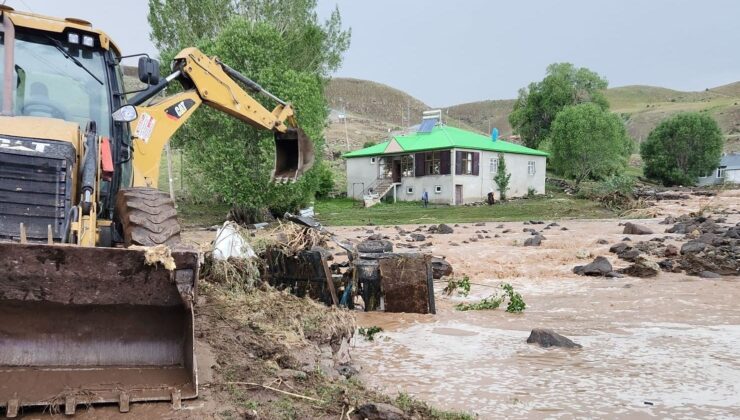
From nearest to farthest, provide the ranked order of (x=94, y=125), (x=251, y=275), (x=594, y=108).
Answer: (x=94, y=125) → (x=251, y=275) → (x=594, y=108)

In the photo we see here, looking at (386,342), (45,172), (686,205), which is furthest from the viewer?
(686,205)

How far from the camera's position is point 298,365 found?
233 inches

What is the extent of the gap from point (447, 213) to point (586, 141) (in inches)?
910

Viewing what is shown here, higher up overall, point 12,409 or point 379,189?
point 379,189

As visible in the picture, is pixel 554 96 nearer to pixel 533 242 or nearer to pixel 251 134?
pixel 251 134

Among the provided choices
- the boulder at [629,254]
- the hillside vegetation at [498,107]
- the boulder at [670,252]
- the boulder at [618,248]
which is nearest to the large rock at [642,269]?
the boulder at [629,254]

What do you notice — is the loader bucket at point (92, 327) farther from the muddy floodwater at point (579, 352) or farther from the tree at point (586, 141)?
the tree at point (586, 141)

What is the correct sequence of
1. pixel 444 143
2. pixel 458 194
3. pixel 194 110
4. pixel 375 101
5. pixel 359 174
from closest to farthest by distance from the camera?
pixel 194 110 → pixel 458 194 → pixel 444 143 → pixel 359 174 → pixel 375 101

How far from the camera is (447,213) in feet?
115

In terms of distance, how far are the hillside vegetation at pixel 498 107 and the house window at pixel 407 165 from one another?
48302mm

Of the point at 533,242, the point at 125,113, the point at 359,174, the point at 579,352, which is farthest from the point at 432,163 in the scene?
the point at 125,113

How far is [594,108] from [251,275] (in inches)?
1972

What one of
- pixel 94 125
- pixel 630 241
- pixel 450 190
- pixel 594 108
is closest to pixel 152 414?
pixel 94 125

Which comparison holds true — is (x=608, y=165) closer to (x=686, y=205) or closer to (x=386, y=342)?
(x=686, y=205)
